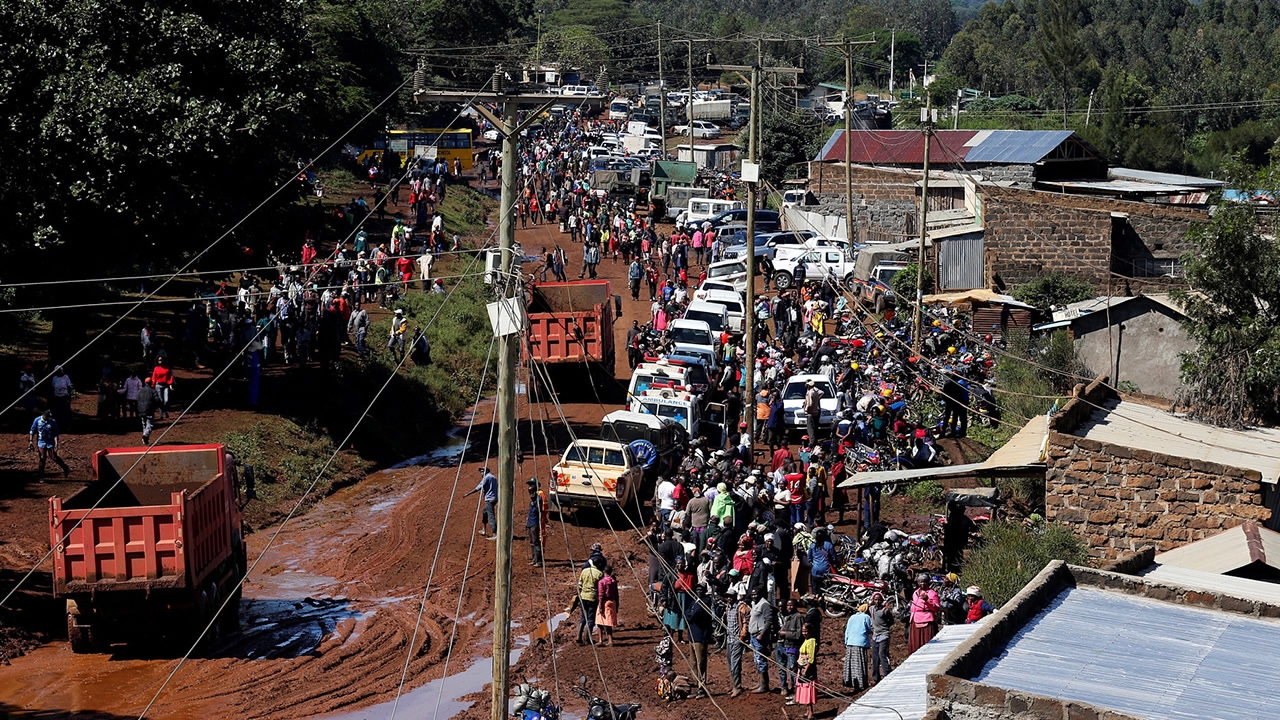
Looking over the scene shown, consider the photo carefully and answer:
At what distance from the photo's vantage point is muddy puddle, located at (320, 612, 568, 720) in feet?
59.8

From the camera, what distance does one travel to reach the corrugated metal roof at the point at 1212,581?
570 inches

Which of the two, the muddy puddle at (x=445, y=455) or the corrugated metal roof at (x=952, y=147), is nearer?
the muddy puddle at (x=445, y=455)

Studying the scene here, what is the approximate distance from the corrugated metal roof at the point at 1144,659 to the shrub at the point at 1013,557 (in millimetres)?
6423

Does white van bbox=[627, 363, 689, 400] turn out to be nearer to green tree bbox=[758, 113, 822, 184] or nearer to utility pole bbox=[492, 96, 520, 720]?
utility pole bbox=[492, 96, 520, 720]

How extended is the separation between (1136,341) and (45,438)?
2566 cm

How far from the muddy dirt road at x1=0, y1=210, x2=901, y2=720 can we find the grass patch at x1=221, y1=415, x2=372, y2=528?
2.20 feet

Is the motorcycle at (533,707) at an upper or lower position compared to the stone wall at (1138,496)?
lower

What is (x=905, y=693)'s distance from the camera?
12320 mm

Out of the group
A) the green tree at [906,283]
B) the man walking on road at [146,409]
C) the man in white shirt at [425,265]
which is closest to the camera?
the man walking on road at [146,409]

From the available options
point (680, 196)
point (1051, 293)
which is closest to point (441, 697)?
point (1051, 293)

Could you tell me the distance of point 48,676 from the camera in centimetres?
1919

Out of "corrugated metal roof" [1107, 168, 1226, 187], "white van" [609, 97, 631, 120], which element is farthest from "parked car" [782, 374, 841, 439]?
"white van" [609, 97, 631, 120]

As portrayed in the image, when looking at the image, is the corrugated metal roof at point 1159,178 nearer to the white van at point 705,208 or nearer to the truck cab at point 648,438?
the white van at point 705,208

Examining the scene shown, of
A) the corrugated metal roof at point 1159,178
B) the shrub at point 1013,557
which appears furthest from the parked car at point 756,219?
the shrub at point 1013,557
